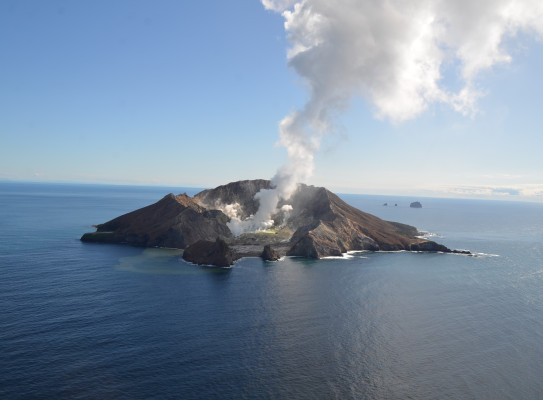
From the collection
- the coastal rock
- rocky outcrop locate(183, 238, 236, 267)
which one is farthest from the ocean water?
the coastal rock

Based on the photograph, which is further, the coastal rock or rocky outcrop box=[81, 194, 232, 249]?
rocky outcrop box=[81, 194, 232, 249]

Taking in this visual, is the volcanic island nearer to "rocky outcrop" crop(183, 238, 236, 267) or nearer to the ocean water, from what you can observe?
"rocky outcrop" crop(183, 238, 236, 267)

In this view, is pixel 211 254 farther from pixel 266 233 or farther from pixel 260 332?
pixel 260 332

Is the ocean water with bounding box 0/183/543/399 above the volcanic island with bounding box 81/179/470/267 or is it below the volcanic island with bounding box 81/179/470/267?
below

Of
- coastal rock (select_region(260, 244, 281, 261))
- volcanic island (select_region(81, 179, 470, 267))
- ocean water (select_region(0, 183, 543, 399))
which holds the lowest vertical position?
ocean water (select_region(0, 183, 543, 399))

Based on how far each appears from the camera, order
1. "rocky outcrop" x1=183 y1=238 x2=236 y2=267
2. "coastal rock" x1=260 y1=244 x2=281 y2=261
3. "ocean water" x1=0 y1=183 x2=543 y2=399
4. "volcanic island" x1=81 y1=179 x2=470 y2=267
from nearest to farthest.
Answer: "ocean water" x1=0 y1=183 x2=543 y2=399, "rocky outcrop" x1=183 y1=238 x2=236 y2=267, "coastal rock" x1=260 y1=244 x2=281 y2=261, "volcanic island" x1=81 y1=179 x2=470 y2=267

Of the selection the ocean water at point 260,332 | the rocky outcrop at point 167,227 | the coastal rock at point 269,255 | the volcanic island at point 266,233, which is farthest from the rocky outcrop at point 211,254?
the rocky outcrop at point 167,227

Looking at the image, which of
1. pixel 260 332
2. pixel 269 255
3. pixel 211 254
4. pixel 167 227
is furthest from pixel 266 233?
pixel 260 332

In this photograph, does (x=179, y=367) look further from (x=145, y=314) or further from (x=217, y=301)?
(x=217, y=301)
